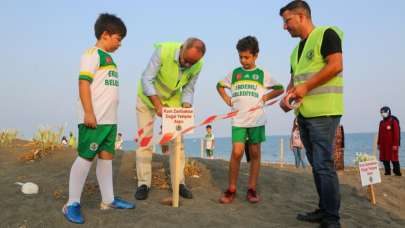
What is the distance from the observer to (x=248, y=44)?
503cm

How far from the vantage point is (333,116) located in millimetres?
3732

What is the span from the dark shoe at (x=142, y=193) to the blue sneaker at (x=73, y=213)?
0.97 metres

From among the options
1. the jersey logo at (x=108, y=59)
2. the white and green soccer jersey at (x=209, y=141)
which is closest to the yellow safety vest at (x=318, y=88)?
the jersey logo at (x=108, y=59)

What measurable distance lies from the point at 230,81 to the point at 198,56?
793 millimetres

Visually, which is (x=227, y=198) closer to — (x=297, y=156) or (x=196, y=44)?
(x=196, y=44)

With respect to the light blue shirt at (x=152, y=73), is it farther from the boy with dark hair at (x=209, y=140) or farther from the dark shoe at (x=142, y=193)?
the boy with dark hair at (x=209, y=140)

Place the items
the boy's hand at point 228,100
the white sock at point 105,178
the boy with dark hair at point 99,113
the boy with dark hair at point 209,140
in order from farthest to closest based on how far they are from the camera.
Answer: the boy with dark hair at point 209,140
the boy's hand at point 228,100
the white sock at point 105,178
the boy with dark hair at point 99,113

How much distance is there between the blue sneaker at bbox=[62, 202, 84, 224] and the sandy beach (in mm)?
51

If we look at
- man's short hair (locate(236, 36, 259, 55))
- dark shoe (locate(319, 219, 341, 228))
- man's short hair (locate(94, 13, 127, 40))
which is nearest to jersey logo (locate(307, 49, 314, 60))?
man's short hair (locate(236, 36, 259, 55))

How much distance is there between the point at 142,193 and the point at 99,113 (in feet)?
4.14

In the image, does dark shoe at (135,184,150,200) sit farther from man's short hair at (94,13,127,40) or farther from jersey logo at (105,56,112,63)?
man's short hair at (94,13,127,40)

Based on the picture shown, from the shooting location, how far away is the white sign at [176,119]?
4.43 m

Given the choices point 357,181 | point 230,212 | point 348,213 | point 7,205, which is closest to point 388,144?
point 357,181

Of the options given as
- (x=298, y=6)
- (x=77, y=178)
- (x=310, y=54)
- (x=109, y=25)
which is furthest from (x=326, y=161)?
(x=109, y=25)
